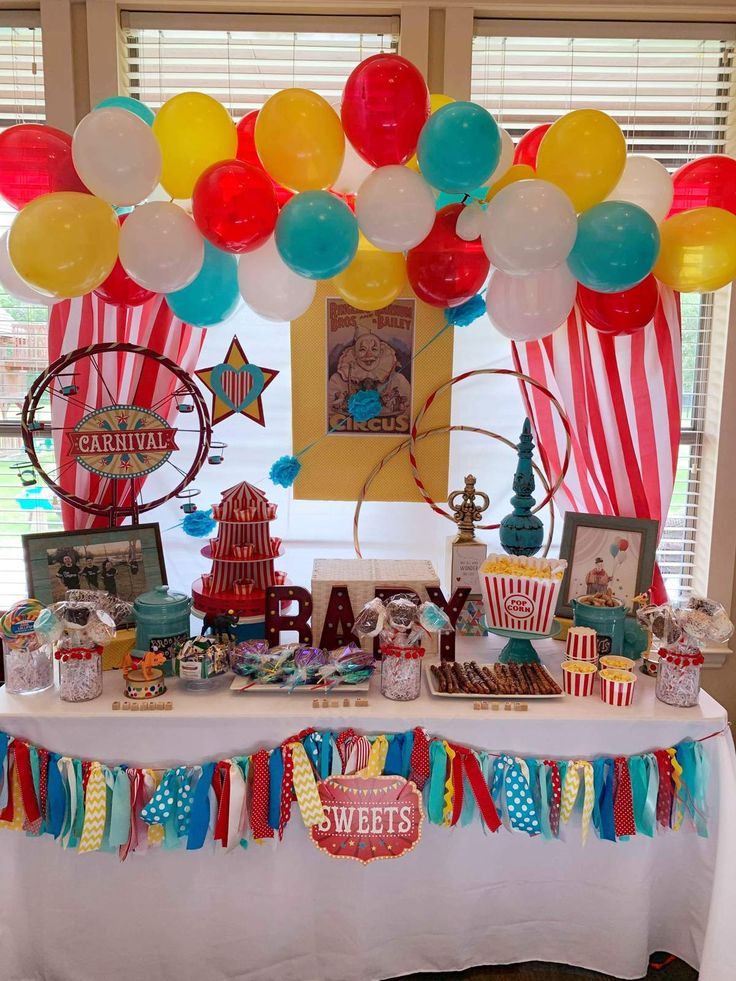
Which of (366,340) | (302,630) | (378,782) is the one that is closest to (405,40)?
(366,340)

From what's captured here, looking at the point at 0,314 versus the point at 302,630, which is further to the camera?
the point at 0,314

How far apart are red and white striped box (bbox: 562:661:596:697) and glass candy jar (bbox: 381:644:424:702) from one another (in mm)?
390

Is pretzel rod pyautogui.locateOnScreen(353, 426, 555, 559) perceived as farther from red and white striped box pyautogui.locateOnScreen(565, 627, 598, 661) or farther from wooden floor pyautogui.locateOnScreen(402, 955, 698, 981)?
wooden floor pyautogui.locateOnScreen(402, 955, 698, 981)

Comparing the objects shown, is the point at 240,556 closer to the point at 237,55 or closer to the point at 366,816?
the point at 366,816

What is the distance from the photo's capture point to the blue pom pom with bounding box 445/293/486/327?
2.31 meters

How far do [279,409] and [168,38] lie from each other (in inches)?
48.9

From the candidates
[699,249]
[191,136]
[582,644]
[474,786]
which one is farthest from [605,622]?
[191,136]

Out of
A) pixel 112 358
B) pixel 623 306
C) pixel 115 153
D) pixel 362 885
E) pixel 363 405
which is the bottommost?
pixel 362 885

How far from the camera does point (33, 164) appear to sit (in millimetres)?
1717

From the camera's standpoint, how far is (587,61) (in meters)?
2.42

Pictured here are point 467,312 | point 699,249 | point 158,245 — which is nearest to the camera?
point 158,245

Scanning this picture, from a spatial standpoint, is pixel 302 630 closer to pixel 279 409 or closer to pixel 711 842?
pixel 279 409

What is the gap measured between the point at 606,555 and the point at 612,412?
51cm

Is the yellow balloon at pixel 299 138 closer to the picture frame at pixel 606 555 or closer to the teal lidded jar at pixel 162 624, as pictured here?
the teal lidded jar at pixel 162 624
